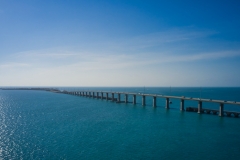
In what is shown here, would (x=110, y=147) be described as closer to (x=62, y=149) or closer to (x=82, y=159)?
(x=82, y=159)

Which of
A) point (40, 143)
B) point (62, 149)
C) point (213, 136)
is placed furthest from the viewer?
point (213, 136)

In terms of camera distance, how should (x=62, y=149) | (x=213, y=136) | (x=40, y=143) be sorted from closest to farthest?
(x=62, y=149)
(x=40, y=143)
(x=213, y=136)

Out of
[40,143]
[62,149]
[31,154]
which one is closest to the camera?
[31,154]

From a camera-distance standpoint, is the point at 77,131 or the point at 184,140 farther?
the point at 77,131

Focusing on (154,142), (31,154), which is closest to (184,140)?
(154,142)

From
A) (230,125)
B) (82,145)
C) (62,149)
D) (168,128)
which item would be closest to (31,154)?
(62,149)

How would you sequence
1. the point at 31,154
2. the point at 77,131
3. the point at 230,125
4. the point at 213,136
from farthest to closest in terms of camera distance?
1. the point at 230,125
2. the point at 77,131
3. the point at 213,136
4. the point at 31,154

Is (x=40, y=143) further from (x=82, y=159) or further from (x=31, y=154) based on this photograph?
(x=82, y=159)

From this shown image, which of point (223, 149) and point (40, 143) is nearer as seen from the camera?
point (223, 149)
